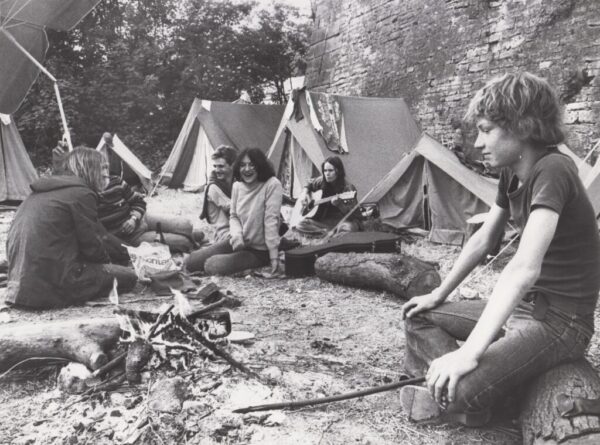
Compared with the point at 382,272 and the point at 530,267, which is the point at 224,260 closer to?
the point at 382,272

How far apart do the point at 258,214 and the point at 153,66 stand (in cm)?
1511

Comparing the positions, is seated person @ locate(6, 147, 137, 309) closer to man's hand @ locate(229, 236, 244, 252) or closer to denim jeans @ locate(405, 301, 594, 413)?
man's hand @ locate(229, 236, 244, 252)

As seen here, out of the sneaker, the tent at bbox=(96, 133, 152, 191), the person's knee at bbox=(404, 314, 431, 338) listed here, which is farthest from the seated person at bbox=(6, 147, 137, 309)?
the tent at bbox=(96, 133, 152, 191)

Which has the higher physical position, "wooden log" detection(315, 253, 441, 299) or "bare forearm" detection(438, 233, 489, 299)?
"bare forearm" detection(438, 233, 489, 299)

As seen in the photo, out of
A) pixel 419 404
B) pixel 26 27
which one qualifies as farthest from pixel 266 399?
pixel 26 27

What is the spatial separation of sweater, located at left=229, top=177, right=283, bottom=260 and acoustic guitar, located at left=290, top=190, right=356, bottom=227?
5.21 feet

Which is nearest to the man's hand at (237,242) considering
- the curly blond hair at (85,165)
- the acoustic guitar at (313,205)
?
the curly blond hair at (85,165)

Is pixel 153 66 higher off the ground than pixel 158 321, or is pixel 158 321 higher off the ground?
pixel 153 66

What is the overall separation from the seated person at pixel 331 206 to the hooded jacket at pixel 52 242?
3255 millimetres

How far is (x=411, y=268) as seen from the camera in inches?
177

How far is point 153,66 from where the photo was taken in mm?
18578

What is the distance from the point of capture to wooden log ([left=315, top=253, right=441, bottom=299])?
438 cm

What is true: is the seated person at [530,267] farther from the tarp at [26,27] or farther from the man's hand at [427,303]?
the tarp at [26,27]

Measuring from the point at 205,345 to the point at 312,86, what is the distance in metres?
12.5
